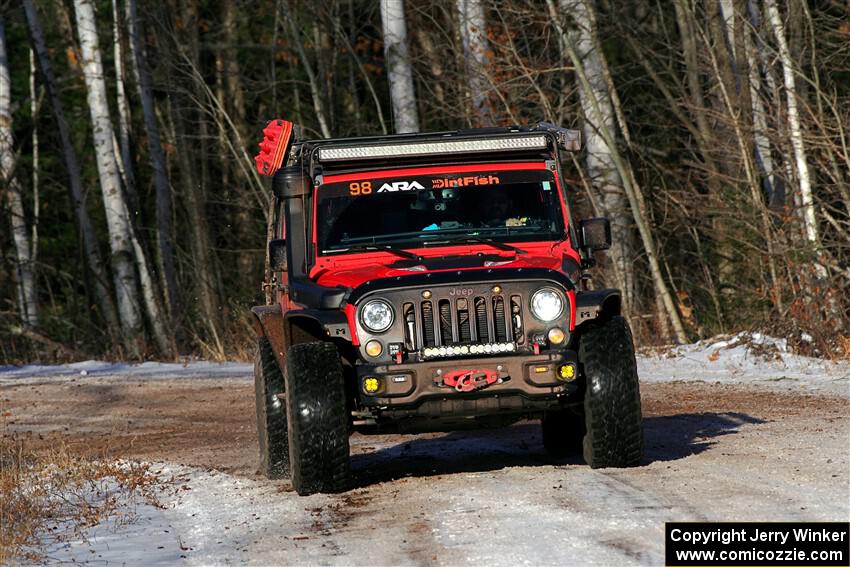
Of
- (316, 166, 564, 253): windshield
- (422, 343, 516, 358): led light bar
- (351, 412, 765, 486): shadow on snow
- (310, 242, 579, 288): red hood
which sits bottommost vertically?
(351, 412, 765, 486): shadow on snow

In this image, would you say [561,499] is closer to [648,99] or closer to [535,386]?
[535,386]

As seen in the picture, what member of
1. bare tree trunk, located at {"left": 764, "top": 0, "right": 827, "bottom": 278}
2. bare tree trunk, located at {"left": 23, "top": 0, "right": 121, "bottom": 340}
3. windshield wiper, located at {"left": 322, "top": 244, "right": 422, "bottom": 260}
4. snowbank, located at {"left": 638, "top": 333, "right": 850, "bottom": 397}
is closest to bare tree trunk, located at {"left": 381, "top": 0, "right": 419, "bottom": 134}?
snowbank, located at {"left": 638, "top": 333, "right": 850, "bottom": 397}

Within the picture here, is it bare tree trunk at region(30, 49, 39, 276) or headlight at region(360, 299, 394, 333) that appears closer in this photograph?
headlight at region(360, 299, 394, 333)

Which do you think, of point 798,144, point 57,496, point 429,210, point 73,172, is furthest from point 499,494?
point 73,172

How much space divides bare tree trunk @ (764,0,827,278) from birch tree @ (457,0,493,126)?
4.68m

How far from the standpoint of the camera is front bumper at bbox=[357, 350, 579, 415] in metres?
8.70

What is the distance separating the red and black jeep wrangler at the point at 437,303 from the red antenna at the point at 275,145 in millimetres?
918

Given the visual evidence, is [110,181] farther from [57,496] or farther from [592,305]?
[592,305]

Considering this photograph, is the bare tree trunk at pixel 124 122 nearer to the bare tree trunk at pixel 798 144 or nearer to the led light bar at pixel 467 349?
the bare tree trunk at pixel 798 144

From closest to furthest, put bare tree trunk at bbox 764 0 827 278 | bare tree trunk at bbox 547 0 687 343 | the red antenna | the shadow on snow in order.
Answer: the shadow on snow → the red antenna → bare tree trunk at bbox 764 0 827 278 → bare tree trunk at bbox 547 0 687 343

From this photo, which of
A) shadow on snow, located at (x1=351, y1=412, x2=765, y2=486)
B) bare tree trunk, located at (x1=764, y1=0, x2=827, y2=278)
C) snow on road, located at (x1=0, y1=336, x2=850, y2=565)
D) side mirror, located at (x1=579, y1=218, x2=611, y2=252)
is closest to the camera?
snow on road, located at (x1=0, y1=336, x2=850, y2=565)

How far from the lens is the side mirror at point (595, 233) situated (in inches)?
382

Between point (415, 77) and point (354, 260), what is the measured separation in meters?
16.9

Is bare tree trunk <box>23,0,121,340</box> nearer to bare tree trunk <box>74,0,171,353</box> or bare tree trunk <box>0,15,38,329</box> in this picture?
bare tree trunk <box>0,15,38,329</box>
